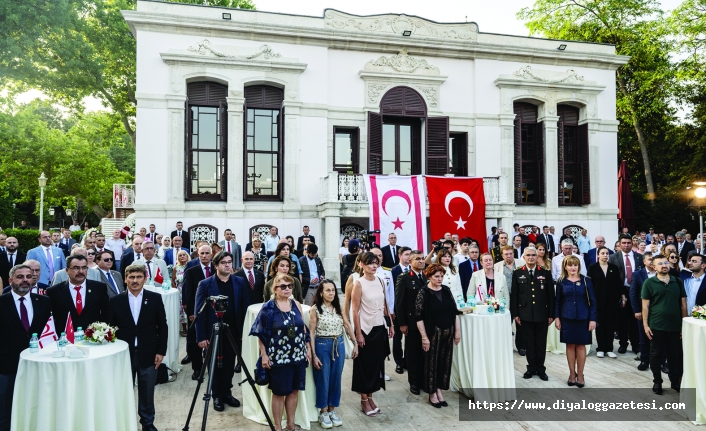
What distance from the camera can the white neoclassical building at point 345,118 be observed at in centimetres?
1633

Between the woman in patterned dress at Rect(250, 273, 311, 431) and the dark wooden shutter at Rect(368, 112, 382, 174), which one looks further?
the dark wooden shutter at Rect(368, 112, 382, 174)

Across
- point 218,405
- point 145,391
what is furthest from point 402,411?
point 145,391

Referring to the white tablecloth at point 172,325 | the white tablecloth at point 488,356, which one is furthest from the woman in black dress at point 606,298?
the white tablecloth at point 172,325

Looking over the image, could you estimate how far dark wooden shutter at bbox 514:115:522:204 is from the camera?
63.8ft

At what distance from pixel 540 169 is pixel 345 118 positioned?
27.2 feet

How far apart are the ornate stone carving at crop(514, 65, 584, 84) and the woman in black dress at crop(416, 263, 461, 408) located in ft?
51.7

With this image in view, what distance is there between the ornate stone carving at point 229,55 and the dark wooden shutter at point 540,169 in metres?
10.8

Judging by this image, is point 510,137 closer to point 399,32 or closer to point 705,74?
point 399,32

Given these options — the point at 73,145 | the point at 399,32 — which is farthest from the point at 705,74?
the point at 73,145

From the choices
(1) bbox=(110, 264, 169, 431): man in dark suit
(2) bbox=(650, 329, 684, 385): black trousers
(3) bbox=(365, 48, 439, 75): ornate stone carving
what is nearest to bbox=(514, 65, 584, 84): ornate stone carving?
(3) bbox=(365, 48, 439, 75): ornate stone carving

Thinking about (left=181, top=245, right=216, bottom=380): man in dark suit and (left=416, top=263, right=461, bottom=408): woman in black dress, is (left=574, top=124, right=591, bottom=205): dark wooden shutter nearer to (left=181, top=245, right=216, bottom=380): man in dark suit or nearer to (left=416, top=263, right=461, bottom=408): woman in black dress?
(left=416, top=263, right=461, bottom=408): woman in black dress

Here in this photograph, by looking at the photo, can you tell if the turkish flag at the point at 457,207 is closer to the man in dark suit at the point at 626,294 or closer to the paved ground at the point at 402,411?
the man in dark suit at the point at 626,294

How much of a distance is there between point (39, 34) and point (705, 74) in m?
29.7

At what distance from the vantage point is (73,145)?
31.0 meters
